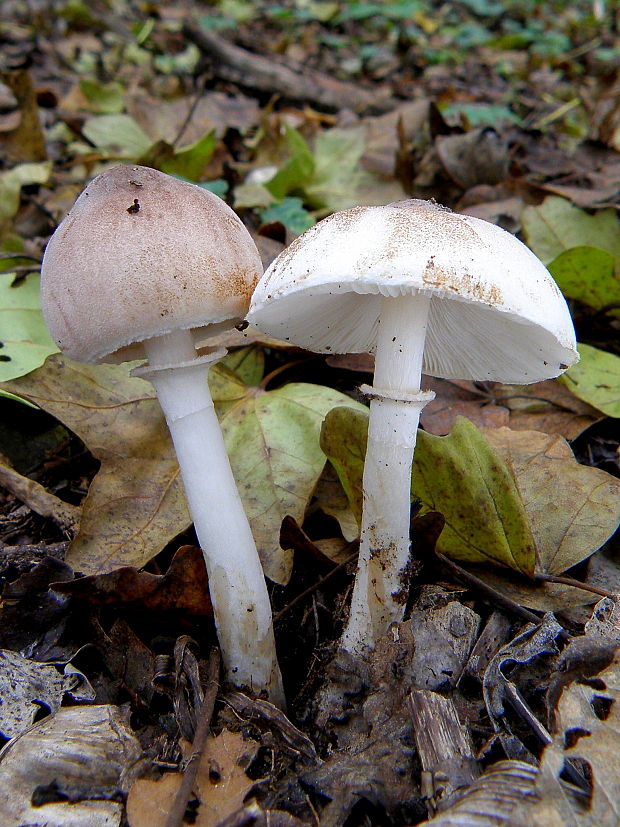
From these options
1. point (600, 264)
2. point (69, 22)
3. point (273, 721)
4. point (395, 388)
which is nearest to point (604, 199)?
point (600, 264)

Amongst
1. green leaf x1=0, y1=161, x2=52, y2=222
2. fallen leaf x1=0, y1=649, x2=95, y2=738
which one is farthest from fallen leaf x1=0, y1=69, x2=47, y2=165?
fallen leaf x1=0, y1=649, x2=95, y2=738

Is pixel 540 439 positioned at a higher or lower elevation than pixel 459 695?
higher

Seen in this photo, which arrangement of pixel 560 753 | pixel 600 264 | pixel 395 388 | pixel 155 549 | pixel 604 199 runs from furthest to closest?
pixel 604 199
pixel 600 264
pixel 155 549
pixel 395 388
pixel 560 753

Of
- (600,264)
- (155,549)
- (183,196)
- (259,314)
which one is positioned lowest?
(155,549)

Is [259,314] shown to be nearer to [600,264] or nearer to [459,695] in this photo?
[459,695]

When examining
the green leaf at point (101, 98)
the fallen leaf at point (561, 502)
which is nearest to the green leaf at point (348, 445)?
the fallen leaf at point (561, 502)

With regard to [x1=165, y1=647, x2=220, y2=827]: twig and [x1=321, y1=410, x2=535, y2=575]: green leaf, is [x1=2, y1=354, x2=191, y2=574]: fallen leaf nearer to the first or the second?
[x1=165, y1=647, x2=220, y2=827]: twig

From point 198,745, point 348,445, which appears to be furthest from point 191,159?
point 198,745
